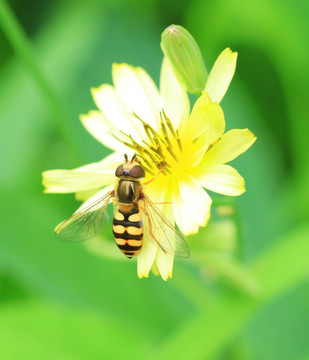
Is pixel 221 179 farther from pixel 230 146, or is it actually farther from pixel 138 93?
pixel 138 93

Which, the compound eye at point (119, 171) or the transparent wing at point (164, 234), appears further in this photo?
the compound eye at point (119, 171)

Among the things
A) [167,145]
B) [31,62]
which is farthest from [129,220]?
[31,62]

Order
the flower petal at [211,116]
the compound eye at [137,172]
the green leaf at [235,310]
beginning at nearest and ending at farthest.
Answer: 1. the flower petal at [211,116]
2. the compound eye at [137,172]
3. the green leaf at [235,310]

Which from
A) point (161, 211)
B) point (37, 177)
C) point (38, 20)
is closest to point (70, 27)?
point (38, 20)

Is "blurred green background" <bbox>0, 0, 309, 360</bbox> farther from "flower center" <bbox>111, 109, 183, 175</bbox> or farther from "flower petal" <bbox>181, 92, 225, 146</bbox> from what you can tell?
"flower petal" <bbox>181, 92, 225, 146</bbox>

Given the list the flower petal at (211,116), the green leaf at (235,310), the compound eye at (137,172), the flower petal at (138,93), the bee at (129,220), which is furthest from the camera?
the green leaf at (235,310)

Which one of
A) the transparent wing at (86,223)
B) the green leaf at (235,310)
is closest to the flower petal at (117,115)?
the transparent wing at (86,223)

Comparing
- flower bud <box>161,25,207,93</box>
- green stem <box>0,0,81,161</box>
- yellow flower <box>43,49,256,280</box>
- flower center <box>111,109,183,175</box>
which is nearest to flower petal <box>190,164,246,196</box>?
yellow flower <box>43,49,256,280</box>

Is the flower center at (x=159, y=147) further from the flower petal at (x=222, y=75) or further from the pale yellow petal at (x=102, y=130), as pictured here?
the flower petal at (x=222, y=75)

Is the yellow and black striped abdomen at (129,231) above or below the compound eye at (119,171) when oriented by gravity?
below
